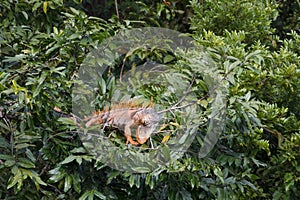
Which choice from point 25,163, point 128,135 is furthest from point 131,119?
point 25,163

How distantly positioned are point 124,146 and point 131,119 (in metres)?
0.12

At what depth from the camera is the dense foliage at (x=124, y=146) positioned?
1965mm

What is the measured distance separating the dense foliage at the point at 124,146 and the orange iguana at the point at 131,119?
142 mm

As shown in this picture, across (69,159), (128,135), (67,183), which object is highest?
(128,135)

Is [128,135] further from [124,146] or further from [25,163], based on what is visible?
[25,163]

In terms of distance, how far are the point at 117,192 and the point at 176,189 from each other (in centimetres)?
28

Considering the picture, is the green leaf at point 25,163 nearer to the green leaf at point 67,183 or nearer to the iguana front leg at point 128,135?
the green leaf at point 67,183

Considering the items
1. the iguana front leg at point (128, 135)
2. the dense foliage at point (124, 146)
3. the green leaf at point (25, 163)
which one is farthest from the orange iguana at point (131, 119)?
the green leaf at point (25, 163)

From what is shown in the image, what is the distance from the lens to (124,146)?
6.34 ft

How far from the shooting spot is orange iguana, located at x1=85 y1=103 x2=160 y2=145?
1.90 meters

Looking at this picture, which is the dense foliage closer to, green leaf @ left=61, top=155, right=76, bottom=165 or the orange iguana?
green leaf @ left=61, top=155, right=76, bottom=165

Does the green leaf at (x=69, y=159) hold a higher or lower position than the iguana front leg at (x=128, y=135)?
lower

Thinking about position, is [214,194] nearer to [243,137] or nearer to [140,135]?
[243,137]

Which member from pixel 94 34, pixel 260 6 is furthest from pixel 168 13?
pixel 94 34
